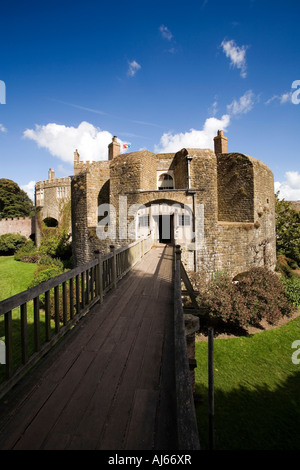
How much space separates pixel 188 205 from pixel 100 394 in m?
13.9

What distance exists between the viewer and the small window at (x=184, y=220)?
15469 millimetres

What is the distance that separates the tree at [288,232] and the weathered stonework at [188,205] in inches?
172

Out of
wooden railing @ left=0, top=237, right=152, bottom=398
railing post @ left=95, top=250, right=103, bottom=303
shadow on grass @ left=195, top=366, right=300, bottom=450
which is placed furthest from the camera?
shadow on grass @ left=195, top=366, right=300, bottom=450

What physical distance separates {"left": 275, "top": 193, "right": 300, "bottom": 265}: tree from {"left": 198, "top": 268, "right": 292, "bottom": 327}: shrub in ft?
39.6

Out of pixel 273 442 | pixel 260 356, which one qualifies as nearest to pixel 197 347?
pixel 260 356

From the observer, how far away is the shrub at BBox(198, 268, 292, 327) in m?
11.1

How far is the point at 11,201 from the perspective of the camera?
43.5 metres

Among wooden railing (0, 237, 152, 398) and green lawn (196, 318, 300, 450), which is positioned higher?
wooden railing (0, 237, 152, 398)

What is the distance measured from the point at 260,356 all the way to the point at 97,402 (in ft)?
32.6

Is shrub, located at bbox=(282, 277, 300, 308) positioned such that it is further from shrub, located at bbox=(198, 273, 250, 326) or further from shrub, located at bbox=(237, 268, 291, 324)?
shrub, located at bbox=(198, 273, 250, 326)

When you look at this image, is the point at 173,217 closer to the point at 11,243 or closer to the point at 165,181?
the point at 165,181

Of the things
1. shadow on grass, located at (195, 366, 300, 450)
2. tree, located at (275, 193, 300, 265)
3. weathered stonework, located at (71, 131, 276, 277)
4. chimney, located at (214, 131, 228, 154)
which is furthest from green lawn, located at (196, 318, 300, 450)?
chimney, located at (214, 131, 228, 154)

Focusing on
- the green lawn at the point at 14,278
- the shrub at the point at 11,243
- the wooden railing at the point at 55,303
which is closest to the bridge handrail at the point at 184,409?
the wooden railing at the point at 55,303
